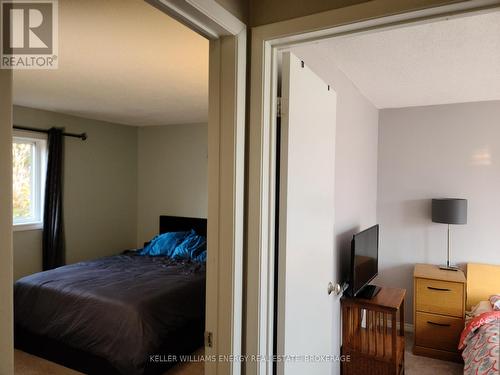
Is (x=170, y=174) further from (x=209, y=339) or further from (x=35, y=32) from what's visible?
(x=209, y=339)

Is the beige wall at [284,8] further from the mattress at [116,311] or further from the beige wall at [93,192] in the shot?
the beige wall at [93,192]

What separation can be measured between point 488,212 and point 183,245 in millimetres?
3184

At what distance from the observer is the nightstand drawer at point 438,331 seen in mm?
3148

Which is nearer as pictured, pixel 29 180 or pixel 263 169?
pixel 263 169

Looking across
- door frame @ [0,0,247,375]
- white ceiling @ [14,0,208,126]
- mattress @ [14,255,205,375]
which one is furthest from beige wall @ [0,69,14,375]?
mattress @ [14,255,205,375]

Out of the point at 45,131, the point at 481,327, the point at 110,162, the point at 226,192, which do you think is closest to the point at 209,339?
the point at 226,192

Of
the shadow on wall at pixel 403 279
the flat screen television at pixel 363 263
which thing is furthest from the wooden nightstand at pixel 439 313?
the flat screen television at pixel 363 263

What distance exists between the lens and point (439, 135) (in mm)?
3629

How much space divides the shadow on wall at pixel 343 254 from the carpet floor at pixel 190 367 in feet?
4.04

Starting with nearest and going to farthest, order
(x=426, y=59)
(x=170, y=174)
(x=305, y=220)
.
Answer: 1. (x=305, y=220)
2. (x=426, y=59)
3. (x=170, y=174)

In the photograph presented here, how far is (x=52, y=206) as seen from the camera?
4.04m

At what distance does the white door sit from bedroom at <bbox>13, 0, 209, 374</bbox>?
2.41 feet

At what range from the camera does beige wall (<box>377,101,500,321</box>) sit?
11.3ft

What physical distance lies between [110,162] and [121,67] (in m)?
2.68
